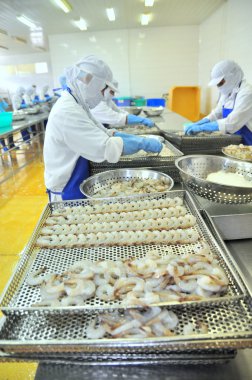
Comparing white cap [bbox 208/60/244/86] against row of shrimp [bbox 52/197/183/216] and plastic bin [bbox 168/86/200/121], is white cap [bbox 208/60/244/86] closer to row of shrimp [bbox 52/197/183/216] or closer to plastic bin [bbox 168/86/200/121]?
row of shrimp [bbox 52/197/183/216]

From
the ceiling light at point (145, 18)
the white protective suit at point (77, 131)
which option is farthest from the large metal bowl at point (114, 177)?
the ceiling light at point (145, 18)

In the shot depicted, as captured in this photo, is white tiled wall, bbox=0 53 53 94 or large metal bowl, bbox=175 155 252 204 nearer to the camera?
large metal bowl, bbox=175 155 252 204

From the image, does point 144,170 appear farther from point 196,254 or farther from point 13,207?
point 13,207

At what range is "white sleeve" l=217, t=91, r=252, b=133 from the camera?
300 centimetres

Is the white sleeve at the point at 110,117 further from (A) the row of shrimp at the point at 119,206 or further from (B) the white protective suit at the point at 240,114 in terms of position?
(A) the row of shrimp at the point at 119,206

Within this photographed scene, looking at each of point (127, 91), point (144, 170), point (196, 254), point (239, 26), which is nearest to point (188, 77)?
point (127, 91)

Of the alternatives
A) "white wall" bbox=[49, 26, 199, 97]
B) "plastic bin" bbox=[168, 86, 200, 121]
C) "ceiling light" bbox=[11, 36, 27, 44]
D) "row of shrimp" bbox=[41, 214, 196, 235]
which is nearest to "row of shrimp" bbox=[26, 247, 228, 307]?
"row of shrimp" bbox=[41, 214, 196, 235]

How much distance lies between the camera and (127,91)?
1079 cm

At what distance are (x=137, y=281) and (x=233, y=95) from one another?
320cm

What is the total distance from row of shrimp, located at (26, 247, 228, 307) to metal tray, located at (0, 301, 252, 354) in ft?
0.17

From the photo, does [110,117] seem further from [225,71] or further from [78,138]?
[78,138]

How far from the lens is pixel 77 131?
1884 millimetres

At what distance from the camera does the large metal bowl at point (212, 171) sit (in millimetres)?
1316

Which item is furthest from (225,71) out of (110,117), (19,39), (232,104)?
(19,39)
